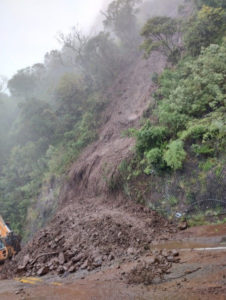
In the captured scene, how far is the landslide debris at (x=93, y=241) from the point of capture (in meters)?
8.83

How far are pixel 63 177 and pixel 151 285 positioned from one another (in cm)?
1478

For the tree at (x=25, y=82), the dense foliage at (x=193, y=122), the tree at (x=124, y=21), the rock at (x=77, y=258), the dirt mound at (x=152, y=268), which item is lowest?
the dirt mound at (x=152, y=268)

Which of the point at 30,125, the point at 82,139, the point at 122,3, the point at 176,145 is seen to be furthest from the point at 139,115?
the point at 122,3

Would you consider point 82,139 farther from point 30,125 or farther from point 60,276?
point 60,276

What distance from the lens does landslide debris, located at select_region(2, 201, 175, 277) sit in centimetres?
883

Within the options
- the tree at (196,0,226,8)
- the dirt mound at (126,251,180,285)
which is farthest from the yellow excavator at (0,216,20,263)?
the tree at (196,0,226,8)

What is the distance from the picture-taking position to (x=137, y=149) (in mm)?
12617

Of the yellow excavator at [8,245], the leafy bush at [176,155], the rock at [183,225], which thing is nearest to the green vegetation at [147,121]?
the leafy bush at [176,155]

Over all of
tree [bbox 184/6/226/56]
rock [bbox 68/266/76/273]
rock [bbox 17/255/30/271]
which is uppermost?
tree [bbox 184/6/226/56]

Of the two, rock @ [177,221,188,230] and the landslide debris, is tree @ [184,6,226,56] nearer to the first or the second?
the landslide debris

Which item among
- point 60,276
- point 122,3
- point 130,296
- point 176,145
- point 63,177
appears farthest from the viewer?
point 122,3

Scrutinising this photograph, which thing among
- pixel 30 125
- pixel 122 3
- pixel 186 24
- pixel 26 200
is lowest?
pixel 26 200

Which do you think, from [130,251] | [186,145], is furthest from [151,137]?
[130,251]

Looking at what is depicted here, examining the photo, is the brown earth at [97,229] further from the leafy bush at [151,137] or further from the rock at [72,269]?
the leafy bush at [151,137]
